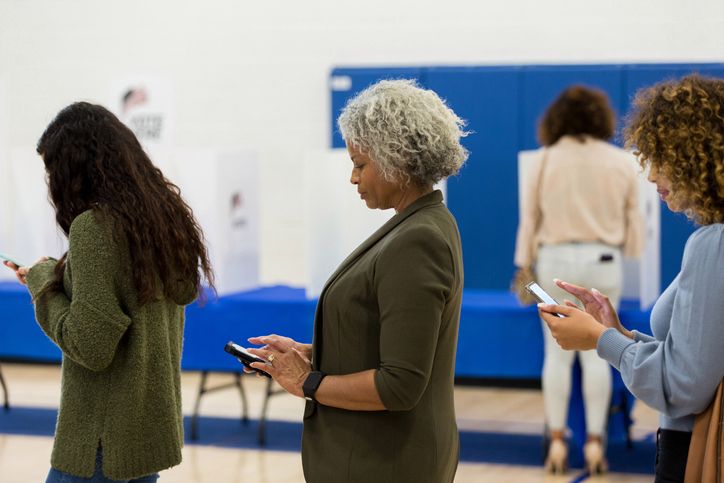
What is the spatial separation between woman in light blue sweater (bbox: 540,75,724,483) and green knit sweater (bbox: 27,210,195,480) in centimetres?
80

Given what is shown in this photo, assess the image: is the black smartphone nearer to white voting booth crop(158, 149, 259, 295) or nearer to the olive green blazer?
the olive green blazer

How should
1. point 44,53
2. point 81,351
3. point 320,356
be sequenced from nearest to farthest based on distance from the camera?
point 320,356, point 81,351, point 44,53

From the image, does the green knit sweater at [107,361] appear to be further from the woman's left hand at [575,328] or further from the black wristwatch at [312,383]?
the woman's left hand at [575,328]

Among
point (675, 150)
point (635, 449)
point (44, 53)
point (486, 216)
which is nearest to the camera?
point (675, 150)

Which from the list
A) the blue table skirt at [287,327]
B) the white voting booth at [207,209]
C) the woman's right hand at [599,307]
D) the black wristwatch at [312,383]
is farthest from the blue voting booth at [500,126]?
the black wristwatch at [312,383]

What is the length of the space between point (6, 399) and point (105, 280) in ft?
13.2

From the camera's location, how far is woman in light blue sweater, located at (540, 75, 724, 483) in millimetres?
1621

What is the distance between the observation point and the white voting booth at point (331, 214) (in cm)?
466

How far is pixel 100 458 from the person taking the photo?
2047mm

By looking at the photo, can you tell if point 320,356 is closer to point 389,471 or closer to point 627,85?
point 389,471

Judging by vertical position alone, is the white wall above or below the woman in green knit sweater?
above

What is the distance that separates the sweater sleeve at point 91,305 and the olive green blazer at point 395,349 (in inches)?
16.8

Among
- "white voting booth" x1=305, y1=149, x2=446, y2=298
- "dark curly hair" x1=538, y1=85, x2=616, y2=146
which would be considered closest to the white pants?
"dark curly hair" x1=538, y1=85, x2=616, y2=146

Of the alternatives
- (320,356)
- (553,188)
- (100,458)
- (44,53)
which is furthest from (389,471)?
(44,53)
